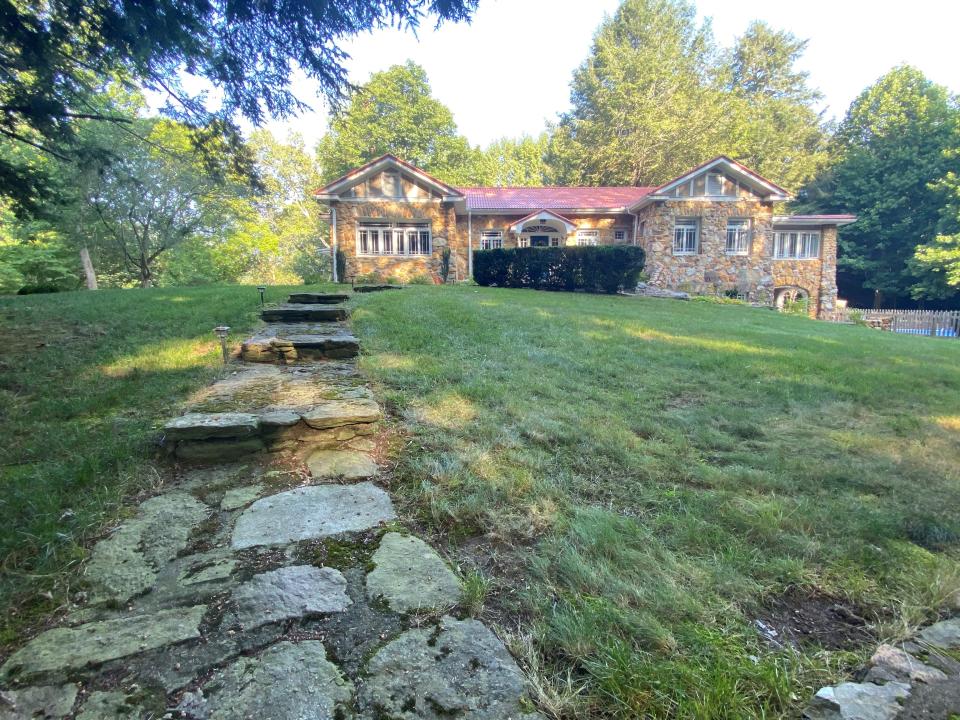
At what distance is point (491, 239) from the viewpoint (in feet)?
61.0

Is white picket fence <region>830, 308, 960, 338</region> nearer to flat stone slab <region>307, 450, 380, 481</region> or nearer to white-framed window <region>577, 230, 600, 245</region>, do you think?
white-framed window <region>577, 230, 600, 245</region>

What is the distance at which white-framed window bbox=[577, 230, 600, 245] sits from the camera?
18734mm

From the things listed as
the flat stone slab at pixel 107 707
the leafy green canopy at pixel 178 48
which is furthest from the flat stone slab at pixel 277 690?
the leafy green canopy at pixel 178 48

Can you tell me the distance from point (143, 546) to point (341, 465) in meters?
0.83

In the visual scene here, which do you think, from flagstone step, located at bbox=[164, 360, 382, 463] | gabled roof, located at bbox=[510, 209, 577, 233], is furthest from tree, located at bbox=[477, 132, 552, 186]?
flagstone step, located at bbox=[164, 360, 382, 463]

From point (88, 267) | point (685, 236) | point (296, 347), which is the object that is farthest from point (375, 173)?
point (296, 347)

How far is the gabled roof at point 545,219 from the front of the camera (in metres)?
17.3

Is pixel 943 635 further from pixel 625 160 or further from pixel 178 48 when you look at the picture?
pixel 625 160

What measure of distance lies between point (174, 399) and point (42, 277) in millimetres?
21303

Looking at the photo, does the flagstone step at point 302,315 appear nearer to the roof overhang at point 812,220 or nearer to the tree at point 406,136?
the roof overhang at point 812,220

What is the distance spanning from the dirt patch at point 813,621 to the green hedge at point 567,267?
39.4ft

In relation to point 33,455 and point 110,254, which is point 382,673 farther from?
point 110,254

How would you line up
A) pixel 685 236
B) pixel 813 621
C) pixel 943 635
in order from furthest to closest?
pixel 685 236, pixel 813 621, pixel 943 635

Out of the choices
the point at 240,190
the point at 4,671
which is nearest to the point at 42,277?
the point at 240,190
